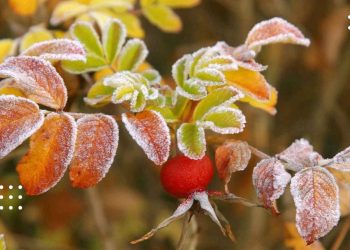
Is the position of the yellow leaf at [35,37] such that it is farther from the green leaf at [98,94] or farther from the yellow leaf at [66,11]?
the green leaf at [98,94]

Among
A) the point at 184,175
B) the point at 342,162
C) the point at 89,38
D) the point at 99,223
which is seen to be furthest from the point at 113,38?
the point at 99,223

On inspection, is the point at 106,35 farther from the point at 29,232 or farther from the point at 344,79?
the point at 29,232

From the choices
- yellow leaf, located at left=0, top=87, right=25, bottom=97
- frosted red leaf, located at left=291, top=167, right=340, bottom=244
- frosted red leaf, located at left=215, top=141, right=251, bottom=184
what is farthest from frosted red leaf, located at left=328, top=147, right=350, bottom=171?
yellow leaf, located at left=0, top=87, right=25, bottom=97

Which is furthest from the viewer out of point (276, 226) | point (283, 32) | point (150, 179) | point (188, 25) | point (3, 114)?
point (188, 25)

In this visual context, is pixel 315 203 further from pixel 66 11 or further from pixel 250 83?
pixel 66 11

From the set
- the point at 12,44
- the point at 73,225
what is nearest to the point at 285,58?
the point at 73,225

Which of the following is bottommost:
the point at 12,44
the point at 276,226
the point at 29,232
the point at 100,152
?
the point at 29,232

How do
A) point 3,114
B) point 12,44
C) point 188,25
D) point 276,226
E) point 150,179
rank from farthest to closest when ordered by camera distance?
point 188,25 → point 150,179 → point 276,226 → point 12,44 → point 3,114
